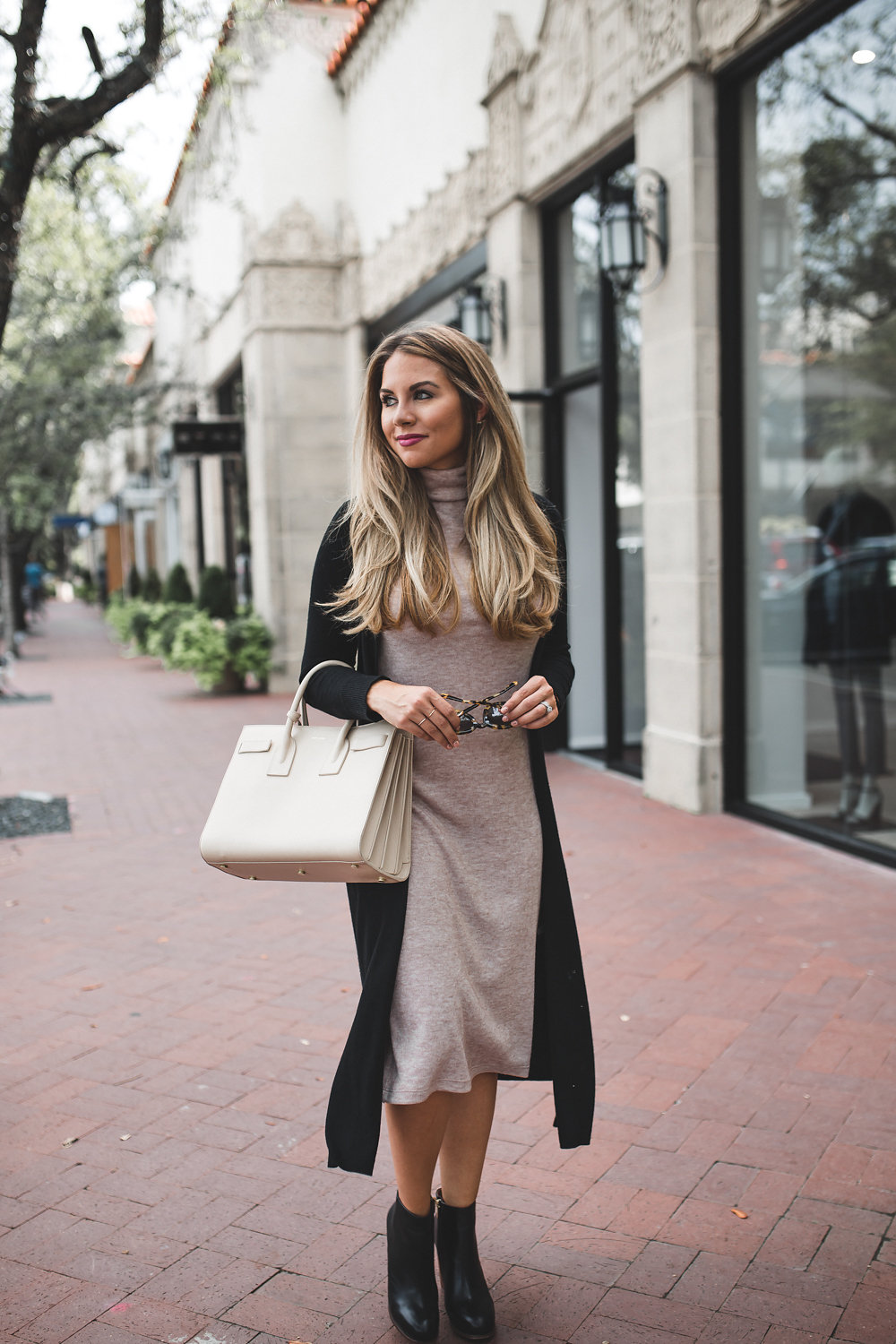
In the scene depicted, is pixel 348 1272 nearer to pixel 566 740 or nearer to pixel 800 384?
pixel 800 384

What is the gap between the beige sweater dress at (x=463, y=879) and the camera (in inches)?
91.6

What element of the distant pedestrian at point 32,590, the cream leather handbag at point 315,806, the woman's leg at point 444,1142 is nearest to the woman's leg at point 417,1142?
the woman's leg at point 444,1142

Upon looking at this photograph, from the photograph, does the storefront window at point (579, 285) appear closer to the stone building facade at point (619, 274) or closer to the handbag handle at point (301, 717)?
the stone building facade at point (619, 274)

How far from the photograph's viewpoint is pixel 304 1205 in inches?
118

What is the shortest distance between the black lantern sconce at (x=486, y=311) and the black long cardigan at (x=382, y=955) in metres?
7.19

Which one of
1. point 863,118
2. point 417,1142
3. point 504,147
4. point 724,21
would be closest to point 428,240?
point 504,147

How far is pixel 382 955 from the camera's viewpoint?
2.32m

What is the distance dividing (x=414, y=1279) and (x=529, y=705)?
1232 mm

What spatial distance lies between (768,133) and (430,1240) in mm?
6334

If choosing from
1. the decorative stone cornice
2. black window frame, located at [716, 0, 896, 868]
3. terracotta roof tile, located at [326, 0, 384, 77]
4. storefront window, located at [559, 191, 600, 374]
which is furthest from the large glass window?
terracotta roof tile, located at [326, 0, 384, 77]

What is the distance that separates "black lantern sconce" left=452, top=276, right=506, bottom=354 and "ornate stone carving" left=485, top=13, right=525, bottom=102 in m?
1.47

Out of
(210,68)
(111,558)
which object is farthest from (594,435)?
(111,558)

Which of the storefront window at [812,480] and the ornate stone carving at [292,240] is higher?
the ornate stone carving at [292,240]

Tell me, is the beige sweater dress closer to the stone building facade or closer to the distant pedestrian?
the stone building facade
